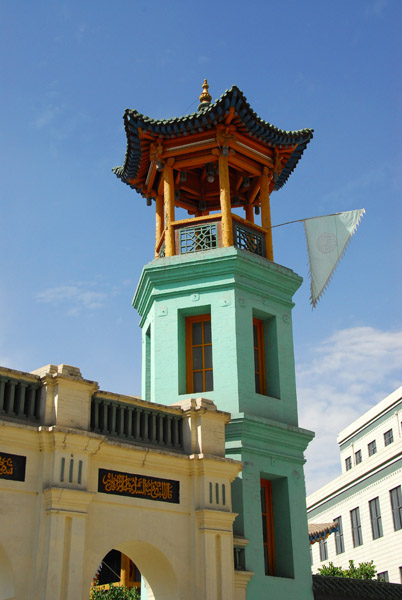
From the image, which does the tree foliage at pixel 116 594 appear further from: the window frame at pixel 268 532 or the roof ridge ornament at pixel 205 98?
the roof ridge ornament at pixel 205 98

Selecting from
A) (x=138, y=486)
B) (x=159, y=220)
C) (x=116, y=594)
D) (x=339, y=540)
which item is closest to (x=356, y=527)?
(x=339, y=540)

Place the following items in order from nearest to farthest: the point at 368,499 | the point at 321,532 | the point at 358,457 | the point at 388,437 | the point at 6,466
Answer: the point at 6,466 → the point at 321,532 → the point at 368,499 → the point at 388,437 → the point at 358,457

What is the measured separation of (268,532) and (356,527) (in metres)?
25.0

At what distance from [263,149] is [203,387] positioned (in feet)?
22.3

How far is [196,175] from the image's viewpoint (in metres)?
22.0

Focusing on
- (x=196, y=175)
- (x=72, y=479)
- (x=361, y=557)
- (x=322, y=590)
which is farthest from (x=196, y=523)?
(x=361, y=557)

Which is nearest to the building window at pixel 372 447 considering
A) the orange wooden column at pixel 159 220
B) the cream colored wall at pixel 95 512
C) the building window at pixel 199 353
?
the orange wooden column at pixel 159 220

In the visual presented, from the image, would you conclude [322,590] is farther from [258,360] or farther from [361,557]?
[361,557]

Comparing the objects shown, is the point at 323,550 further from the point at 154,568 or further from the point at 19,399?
the point at 19,399

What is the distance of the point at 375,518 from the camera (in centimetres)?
3747

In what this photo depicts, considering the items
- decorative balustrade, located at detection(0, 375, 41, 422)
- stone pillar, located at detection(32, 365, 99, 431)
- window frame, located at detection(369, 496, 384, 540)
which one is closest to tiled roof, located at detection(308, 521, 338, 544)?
window frame, located at detection(369, 496, 384, 540)

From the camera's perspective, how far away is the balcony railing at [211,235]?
18.7 meters

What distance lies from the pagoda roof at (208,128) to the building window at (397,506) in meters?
20.7

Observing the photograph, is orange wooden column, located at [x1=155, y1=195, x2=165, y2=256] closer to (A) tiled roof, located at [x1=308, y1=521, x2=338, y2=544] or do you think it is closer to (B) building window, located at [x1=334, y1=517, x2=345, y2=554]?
(A) tiled roof, located at [x1=308, y1=521, x2=338, y2=544]
